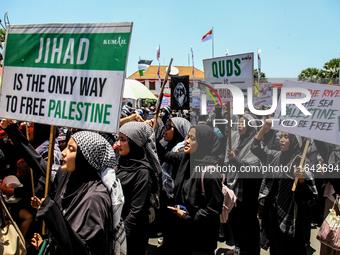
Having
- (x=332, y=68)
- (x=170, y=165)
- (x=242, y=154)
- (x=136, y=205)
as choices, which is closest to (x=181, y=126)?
(x=170, y=165)

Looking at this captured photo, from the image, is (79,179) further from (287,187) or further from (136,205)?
(287,187)

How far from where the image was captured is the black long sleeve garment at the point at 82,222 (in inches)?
63.3

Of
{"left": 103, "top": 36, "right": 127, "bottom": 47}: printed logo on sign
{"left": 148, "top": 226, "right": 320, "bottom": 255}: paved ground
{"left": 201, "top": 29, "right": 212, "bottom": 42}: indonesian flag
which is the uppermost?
{"left": 201, "top": 29, "right": 212, "bottom": 42}: indonesian flag

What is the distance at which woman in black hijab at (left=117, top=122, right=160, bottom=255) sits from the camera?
101 inches

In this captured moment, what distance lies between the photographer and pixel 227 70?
4.04 m

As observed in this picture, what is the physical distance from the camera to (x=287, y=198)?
10.4 feet

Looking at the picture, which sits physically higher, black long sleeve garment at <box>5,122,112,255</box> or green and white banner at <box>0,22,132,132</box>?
green and white banner at <box>0,22,132,132</box>

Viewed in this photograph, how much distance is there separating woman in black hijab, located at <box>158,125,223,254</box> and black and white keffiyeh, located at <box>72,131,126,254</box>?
33.2 inches

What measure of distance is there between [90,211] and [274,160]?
8.74ft

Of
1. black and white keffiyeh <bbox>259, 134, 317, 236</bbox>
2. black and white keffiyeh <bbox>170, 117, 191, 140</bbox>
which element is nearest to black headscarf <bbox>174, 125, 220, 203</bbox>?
Answer: black and white keffiyeh <bbox>259, 134, 317, 236</bbox>

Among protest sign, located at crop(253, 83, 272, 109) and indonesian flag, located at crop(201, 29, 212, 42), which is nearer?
protest sign, located at crop(253, 83, 272, 109)

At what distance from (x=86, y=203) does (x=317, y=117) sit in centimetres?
261

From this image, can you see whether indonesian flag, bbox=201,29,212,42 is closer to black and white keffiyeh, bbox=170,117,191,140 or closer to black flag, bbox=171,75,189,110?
black flag, bbox=171,75,189,110

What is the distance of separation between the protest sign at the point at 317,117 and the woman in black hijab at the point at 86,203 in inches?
85.7
